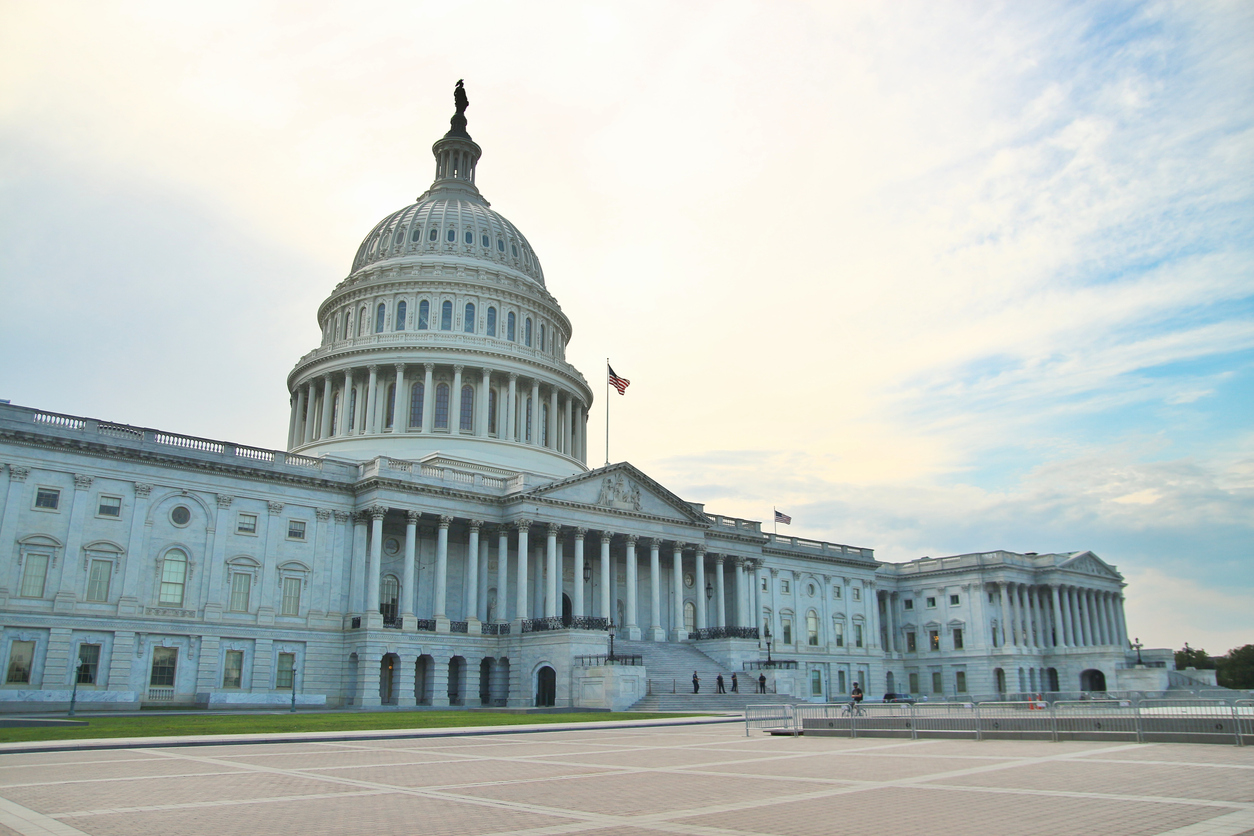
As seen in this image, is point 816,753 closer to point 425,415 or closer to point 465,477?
point 465,477

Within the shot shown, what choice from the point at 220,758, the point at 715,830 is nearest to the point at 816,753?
the point at 715,830

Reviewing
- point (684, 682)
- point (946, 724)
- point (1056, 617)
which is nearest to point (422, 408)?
point (684, 682)

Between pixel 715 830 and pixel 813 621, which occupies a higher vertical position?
pixel 813 621

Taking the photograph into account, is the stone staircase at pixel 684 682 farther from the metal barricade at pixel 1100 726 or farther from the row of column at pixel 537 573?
the metal barricade at pixel 1100 726

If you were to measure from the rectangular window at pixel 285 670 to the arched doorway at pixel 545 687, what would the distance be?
14.5 m

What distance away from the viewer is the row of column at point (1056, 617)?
94.3 m

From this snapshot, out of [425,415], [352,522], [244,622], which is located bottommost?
[244,622]

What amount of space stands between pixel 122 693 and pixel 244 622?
24.5 feet

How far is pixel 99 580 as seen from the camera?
52125 mm

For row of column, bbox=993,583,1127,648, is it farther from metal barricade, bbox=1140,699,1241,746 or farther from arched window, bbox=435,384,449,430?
metal barricade, bbox=1140,699,1241,746

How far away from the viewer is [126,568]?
52781 mm

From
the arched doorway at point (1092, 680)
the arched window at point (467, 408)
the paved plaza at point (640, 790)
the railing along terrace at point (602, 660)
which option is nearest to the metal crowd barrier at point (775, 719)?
the paved plaza at point (640, 790)

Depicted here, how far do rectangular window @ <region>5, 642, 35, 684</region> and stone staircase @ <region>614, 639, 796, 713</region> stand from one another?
31.4 meters

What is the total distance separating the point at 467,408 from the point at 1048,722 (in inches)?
2381
